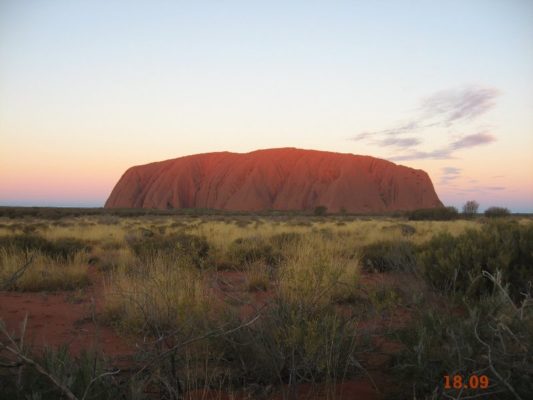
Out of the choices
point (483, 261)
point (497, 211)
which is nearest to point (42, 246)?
point (483, 261)

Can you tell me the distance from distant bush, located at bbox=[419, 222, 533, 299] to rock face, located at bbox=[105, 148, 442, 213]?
56.0m

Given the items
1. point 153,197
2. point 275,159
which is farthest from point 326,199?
point 153,197

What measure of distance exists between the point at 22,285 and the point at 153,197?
2653 inches

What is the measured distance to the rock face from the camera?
2591 inches

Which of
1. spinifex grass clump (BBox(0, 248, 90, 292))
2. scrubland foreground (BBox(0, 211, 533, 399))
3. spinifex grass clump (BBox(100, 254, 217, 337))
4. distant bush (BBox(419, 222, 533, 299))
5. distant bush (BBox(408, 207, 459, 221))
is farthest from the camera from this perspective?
distant bush (BBox(408, 207, 459, 221))

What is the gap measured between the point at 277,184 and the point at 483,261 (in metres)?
64.7

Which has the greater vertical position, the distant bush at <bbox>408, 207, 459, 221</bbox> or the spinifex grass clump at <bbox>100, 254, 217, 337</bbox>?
the distant bush at <bbox>408, 207, 459, 221</bbox>

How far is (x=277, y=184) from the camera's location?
69.9 m

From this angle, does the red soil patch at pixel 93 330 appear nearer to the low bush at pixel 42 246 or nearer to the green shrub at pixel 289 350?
the green shrub at pixel 289 350

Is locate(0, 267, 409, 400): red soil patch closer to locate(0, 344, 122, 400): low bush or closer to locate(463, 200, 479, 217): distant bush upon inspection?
locate(0, 344, 122, 400): low bush

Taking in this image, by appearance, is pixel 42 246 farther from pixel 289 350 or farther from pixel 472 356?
pixel 472 356

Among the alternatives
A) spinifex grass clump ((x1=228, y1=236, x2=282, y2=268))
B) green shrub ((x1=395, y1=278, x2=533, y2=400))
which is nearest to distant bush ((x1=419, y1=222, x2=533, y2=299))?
green shrub ((x1=395, y1=278, x2=533, y2=400))

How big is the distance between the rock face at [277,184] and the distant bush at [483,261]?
56.0 m
